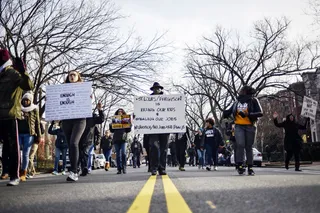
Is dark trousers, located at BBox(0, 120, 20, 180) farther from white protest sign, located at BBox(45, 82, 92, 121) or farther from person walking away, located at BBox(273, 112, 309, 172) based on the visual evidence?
person walking away, located at BBox(273, 112, 309, 172)

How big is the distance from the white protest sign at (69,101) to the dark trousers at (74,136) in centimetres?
12

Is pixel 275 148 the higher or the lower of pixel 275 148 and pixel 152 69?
the lower

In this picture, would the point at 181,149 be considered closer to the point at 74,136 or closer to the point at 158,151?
the point at 158,151

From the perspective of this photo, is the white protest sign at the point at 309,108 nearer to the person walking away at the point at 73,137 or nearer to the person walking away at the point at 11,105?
the person walking away at the point at 73,137

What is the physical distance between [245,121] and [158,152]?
6.63 ft

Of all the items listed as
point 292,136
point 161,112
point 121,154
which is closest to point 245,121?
point 161,112

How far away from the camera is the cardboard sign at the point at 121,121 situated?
36.2 feet

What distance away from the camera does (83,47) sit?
17391 millimetres

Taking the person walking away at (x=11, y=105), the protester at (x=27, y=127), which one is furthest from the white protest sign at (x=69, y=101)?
the person walking away at (x=11, y=105)

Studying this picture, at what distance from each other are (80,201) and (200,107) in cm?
4688

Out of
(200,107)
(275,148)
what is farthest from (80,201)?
(275,148)

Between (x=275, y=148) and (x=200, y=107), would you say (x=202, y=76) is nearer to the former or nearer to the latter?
(x=200, y=107)

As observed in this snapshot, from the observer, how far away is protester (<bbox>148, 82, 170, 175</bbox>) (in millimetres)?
8070

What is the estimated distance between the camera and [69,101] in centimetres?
715
